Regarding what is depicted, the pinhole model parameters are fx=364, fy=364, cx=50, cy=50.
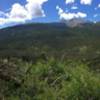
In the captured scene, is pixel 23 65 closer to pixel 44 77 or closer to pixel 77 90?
pixel 44 77

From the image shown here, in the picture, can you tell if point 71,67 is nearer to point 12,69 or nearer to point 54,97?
point 12,69

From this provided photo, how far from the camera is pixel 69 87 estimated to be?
27.6 feet

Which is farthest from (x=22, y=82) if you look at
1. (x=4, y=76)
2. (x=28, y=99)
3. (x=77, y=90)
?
(x=77, y=90)

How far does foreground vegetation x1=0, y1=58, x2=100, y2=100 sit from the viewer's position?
8227 millimetres

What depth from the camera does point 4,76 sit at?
31.3 feet

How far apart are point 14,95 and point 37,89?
0.59 meters

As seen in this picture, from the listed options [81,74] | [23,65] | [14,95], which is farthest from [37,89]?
[23,65]

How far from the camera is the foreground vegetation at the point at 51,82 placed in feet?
27.0

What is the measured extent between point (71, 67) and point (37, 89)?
1712 mm

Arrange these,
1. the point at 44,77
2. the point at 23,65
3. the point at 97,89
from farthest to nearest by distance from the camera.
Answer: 1. the point at 23,65
2. the point at 44,77
3. the point at 97,89

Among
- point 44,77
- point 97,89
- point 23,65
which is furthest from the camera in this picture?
point 23,65

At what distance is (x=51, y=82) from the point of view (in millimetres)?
9891

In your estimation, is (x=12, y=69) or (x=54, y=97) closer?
(x=54, y=97)

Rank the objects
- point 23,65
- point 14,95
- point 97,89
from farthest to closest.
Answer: point 23,65, point 14,95, point 97,89
